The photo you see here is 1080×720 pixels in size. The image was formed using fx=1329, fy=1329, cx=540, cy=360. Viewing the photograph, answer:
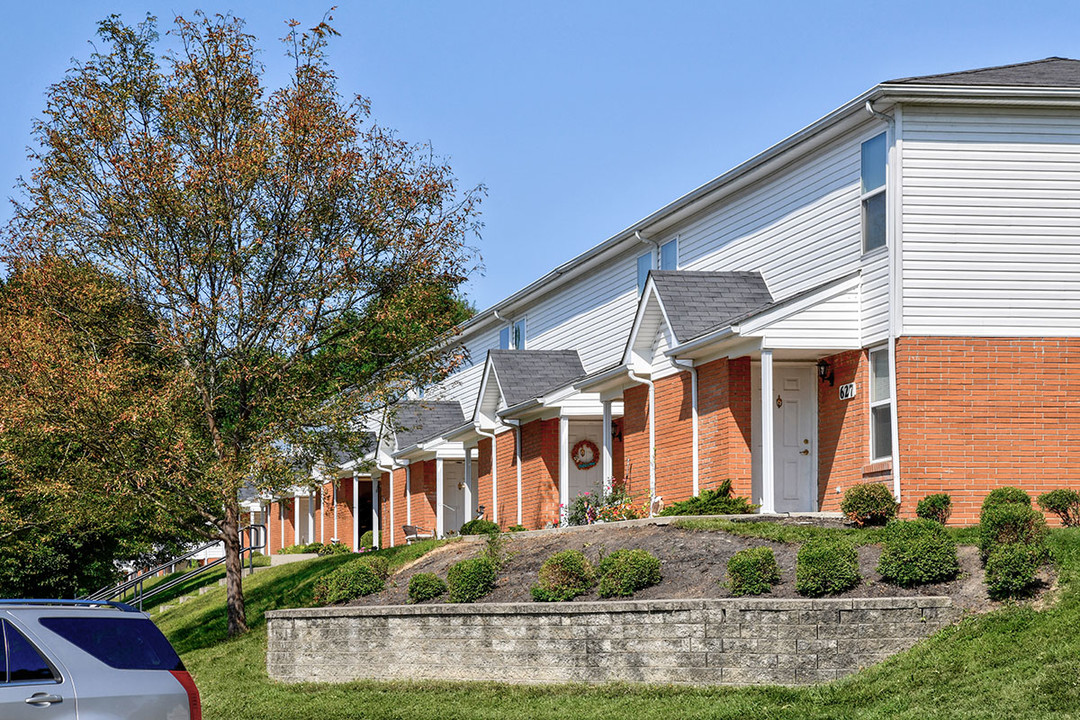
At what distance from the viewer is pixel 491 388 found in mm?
32969

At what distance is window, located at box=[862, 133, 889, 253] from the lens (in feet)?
65.4

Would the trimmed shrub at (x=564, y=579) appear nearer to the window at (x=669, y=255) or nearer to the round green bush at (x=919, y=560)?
the round green bush at (x=919, y=560)

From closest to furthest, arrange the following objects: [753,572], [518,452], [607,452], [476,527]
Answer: [753,572] → [607,452] → [476,527] → [518,452]

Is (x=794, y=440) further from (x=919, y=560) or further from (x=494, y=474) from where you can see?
(x=494, y=474)

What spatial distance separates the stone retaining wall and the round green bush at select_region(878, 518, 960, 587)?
0.56 metres

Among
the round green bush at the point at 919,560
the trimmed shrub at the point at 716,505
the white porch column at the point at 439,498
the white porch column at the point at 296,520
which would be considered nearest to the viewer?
the round green bush at the point at 919,560

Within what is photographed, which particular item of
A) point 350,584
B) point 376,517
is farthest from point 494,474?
point 350,584

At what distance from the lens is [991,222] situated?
774 inches

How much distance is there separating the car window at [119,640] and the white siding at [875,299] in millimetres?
12830

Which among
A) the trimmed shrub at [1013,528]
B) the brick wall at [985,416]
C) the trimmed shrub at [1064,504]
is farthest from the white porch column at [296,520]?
the trimmed shrub at [1013,528]

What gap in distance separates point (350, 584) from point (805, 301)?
26.3 feet

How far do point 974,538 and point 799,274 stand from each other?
797 cm

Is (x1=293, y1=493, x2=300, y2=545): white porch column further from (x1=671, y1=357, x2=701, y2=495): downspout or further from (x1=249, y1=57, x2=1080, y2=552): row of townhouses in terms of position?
(x1=671, y1=357, x2=701, y2=495): downspout

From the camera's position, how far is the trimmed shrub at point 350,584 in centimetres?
1922
